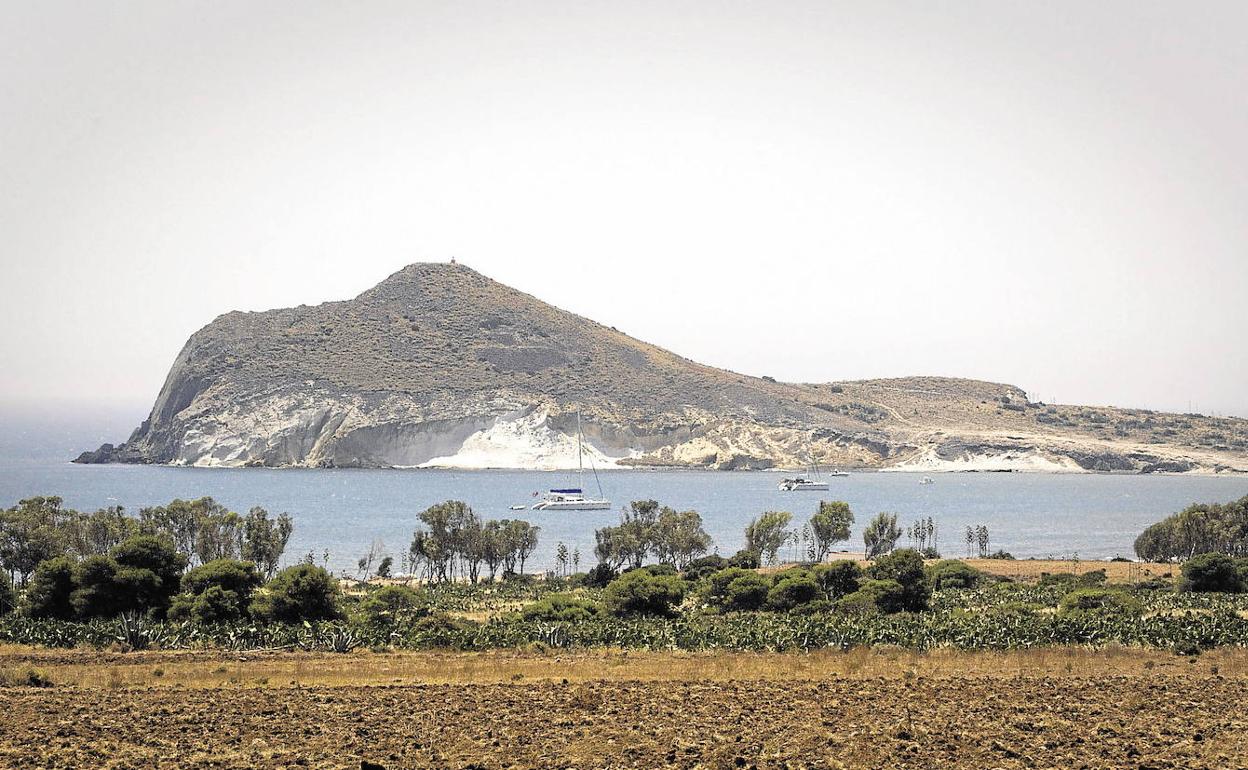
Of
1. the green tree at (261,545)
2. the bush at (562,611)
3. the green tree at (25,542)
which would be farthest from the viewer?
the green tree at (261,545)

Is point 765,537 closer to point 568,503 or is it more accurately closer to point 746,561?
point 746,561

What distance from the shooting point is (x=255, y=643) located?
32219 millimetres

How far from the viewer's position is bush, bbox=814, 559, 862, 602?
1939 inches

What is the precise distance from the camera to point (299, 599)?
3897 centimetres

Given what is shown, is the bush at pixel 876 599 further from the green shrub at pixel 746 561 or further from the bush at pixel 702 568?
the green shrub at pixel 746 561

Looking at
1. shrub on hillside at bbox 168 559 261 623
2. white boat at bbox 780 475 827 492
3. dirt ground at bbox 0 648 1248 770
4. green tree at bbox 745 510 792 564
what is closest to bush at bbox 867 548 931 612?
dirt ground at bbox 0 648 1248 770

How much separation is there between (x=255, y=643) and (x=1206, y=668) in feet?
78.7

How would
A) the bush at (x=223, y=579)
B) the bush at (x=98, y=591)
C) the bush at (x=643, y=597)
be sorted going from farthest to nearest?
the bush at (x=643, y=597), the bush at (x=223, y=579), the bush at (x=98, y=591)

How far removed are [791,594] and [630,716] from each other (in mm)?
27743

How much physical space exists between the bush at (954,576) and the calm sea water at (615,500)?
2810 centimetres

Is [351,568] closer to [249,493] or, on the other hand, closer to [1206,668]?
[1206,668]

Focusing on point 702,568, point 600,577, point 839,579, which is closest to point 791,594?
point 839,579

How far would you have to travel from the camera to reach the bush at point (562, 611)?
134 feet

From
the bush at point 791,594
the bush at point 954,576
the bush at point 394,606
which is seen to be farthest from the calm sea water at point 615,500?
the bush at point 791,594
